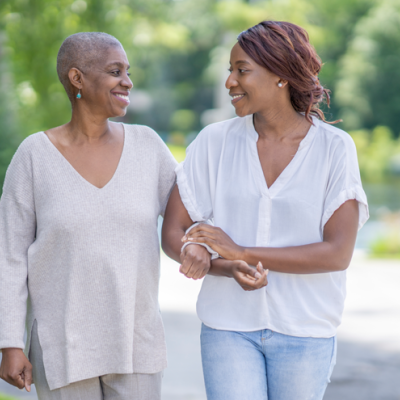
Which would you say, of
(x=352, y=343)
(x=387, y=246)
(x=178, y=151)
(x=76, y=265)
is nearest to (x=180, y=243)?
(x=76, y=265)

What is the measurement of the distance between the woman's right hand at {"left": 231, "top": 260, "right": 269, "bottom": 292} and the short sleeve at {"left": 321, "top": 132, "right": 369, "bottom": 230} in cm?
28

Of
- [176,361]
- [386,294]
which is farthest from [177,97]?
[176,361]

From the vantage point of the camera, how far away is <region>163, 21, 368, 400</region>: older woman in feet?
6.86

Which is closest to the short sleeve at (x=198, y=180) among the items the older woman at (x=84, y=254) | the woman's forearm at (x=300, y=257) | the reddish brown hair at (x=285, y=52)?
the older woman at (x=84, y=254)

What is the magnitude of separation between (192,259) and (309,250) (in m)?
0.38

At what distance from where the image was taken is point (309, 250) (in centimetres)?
207

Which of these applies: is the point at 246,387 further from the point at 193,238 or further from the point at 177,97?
the point at 177,97

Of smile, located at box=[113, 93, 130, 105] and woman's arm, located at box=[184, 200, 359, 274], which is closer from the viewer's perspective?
woman's arm, located at box=[184, 200, 359, 274]

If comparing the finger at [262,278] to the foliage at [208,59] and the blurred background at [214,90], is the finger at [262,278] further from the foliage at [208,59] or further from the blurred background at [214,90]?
the foliage at [208,59]

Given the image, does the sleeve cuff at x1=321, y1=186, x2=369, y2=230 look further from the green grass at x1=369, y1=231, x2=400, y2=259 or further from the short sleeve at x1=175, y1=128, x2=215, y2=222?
the green grass at x1=369, y1=231, x2=400, y2=259

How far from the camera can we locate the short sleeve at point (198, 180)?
224cm

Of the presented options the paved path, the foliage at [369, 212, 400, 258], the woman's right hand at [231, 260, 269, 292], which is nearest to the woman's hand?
the woman's right hand at [231, 260, 269, 292]

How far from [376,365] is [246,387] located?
343cm

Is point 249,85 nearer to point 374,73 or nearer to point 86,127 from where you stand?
point 86,127
